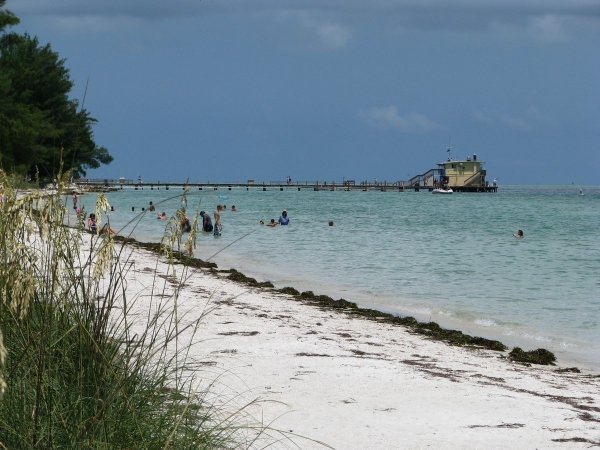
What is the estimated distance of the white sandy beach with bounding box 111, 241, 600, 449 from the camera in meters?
5.79

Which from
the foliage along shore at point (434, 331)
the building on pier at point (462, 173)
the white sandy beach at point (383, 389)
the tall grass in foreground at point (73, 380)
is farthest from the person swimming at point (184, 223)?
the building on pier at point (462, 173)

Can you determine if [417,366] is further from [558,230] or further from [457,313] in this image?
[558,230]

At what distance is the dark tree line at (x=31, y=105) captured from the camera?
47.1m

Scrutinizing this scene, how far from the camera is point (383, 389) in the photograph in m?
7.03

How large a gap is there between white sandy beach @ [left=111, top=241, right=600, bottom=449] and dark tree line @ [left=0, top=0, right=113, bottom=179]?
117 feet

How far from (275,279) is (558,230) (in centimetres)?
3303

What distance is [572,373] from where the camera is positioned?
A: 9.98 metres

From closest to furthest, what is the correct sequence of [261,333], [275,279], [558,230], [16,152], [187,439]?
1. [187,439]
2. [261,333]
3. [275,279]
4. [558,230]
5. [16,152]

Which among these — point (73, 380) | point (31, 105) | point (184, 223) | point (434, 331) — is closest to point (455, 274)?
point (434, 331)

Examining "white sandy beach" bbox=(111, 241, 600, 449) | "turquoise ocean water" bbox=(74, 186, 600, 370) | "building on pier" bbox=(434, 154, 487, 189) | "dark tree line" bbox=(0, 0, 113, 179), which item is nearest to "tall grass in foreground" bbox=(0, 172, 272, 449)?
"white sandy beach" bbox=(111, 241, 600, 449)

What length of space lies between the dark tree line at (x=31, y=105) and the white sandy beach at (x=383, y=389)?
35624 mm

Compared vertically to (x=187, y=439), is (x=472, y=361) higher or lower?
lower

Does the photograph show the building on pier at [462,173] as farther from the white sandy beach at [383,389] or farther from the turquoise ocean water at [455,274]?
the white sandy beach at [383,389]

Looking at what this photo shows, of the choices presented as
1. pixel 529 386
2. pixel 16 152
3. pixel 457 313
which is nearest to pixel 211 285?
pixel 457 313
